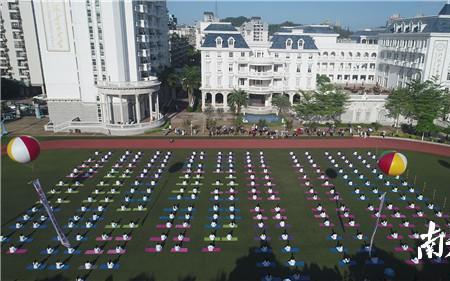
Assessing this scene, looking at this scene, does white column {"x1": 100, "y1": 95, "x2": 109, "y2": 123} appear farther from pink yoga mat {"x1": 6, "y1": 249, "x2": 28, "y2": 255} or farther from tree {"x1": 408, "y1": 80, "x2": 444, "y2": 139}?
tree {"x1": 408, "y1": 80, "x2": 444, "y2": 139}

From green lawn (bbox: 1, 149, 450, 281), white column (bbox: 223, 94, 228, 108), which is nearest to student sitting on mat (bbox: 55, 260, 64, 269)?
green lawn (bbox: 1, 149, 450, 281)

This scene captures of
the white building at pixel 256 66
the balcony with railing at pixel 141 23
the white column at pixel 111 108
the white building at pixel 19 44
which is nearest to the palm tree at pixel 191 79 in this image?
the white building at pixel 256 66

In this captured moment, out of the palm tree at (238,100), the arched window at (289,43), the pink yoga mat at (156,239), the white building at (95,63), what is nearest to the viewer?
the pink yoga mat at (156,239)

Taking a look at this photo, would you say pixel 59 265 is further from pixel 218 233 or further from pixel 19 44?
pixel 19 44

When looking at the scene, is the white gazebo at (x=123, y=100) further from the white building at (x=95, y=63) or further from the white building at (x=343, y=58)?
the white building at (x=343, y=58)

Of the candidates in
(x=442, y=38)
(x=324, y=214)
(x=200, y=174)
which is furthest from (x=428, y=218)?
(x=442, y=38)

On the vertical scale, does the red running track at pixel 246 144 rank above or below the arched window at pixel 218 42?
below

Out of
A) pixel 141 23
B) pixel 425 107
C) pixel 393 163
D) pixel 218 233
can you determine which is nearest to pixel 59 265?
pixel 218 233
